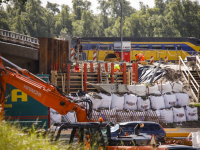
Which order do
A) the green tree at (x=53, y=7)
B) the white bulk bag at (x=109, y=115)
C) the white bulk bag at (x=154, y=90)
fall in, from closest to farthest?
the white bulk bag at (x=109, y=115), the white bulk bag at (x=154, y=90), the green tree at (x=53, y=7)

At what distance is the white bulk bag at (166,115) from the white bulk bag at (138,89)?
1721 mm

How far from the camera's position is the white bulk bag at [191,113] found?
20.2 m

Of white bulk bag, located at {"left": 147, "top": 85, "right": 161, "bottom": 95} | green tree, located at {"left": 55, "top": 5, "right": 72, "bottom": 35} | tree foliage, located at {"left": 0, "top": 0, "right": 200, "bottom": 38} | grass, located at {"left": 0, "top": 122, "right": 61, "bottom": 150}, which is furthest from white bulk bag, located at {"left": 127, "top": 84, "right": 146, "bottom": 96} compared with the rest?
green tree, located at {"left": 55, "top": 5, "right": 72, "bottom": 35}

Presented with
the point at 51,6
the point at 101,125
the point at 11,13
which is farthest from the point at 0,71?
the point at 51,6

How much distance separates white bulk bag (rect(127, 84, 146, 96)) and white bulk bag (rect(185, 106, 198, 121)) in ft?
9.31

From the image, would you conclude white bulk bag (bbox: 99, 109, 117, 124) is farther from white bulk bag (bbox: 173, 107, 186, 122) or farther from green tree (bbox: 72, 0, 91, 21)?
green tree (bbox: 72, 0, 91, 21)

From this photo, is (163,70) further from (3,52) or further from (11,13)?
(11,13)

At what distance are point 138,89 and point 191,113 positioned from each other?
3549 mm

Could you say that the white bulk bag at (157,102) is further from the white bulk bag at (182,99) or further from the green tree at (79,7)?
the green tree at (79,7)

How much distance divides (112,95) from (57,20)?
2949 inches

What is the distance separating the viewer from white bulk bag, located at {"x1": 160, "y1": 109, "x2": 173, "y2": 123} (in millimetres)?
19688

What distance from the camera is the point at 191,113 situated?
66.4 feet

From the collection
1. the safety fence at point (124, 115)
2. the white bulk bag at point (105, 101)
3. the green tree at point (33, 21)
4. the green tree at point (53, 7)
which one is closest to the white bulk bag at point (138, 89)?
the safety fence at point (124, 115)

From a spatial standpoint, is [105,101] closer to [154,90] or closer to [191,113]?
[154,90]
